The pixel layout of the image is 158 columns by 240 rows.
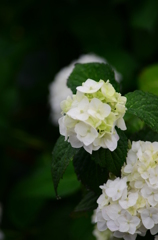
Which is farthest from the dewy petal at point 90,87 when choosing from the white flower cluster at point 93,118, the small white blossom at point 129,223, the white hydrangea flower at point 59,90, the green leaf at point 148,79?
the white hydrangea flower at point 59,90

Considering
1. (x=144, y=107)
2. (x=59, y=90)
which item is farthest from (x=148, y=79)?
(x=144, y=107)

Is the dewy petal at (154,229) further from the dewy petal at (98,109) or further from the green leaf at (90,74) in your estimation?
Answer: the green leaf at (90,74)

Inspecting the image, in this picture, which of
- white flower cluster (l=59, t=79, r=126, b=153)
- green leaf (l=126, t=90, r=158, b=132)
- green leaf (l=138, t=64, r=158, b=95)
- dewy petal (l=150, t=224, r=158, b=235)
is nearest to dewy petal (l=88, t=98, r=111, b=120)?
white flower cluster (l=59, t=79, r=126, b=153)

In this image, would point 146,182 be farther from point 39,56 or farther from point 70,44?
point 39,56

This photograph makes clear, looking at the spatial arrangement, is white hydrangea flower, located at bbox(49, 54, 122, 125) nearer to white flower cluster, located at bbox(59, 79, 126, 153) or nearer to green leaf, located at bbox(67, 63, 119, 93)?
green leaf, located at bbox(67, 63, 119, 93)

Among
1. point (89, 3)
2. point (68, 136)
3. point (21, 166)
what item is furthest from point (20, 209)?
point (68, 136)

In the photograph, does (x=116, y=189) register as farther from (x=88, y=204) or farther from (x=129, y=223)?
(x=88, y=204)
